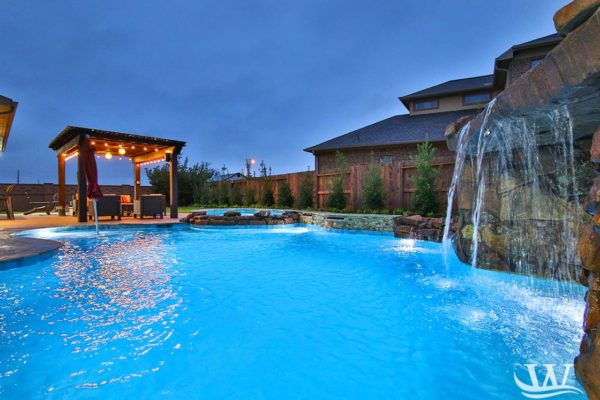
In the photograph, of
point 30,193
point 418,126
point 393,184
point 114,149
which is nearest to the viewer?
point 393,184

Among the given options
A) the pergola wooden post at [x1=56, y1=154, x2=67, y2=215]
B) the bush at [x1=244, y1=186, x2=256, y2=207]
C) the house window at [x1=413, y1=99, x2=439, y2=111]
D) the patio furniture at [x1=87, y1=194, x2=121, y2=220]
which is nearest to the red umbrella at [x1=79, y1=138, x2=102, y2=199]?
the patio furniture at [x1=87, y1=194, x2=121, y2=220]

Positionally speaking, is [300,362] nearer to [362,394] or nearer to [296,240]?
[362,394]

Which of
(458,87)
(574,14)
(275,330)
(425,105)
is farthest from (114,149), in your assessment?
(458,87)

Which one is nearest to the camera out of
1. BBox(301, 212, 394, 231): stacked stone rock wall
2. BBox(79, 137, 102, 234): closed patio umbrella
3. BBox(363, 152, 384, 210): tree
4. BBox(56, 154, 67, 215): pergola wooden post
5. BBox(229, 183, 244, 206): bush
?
BBox(79, 137, 102, 234): closed patio umbrella

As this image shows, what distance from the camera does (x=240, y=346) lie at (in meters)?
2.74

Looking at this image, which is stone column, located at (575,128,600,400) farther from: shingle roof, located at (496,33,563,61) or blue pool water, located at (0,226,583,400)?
shingle roof, located at (496,33,563,61)

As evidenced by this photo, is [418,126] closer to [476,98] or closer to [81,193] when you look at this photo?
[476,98]

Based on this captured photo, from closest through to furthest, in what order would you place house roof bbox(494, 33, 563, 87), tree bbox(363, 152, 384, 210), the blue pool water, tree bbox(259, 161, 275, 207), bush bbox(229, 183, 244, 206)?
the blue pool water < tree bbox(363, 152, 384, 210) < house roof bbox(494, 33, 563, 87) < tree bbox(259, 161, 275, 207) < bush bbox(229, 183, 244, 206)

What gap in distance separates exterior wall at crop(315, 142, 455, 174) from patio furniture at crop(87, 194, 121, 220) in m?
8.50

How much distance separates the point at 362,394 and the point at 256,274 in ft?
10.8

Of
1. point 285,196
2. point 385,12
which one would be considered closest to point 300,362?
point 285,196

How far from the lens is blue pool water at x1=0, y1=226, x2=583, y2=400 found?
2211 mm

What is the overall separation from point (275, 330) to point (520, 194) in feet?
12.7

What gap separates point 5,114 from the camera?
6930 mm
